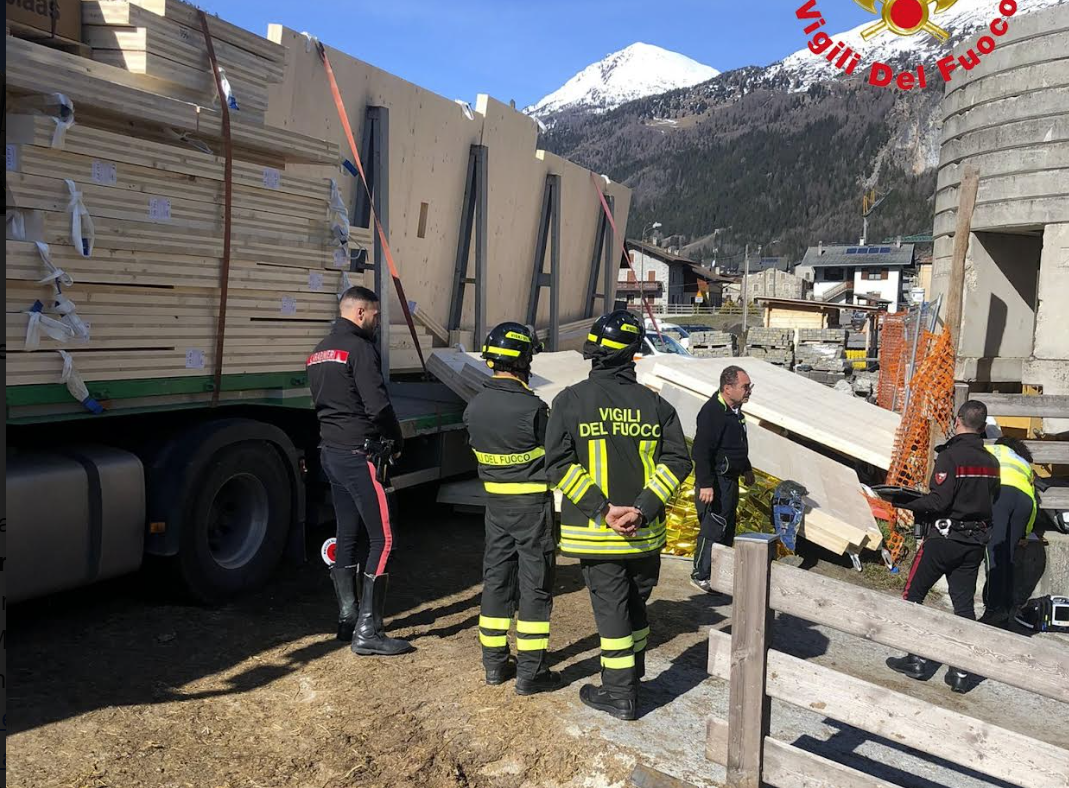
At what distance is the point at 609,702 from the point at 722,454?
2.60m

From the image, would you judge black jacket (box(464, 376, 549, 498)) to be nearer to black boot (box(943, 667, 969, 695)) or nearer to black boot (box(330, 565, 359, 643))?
black boot (box(330, 565, 359, 643))

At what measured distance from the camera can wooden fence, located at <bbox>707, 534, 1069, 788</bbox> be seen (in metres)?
2.99

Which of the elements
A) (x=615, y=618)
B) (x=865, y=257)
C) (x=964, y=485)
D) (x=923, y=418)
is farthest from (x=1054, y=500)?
(x=865, y=257)

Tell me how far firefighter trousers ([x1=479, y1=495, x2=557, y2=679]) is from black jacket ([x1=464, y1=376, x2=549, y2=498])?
0.25ft

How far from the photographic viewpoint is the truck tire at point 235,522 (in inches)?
210

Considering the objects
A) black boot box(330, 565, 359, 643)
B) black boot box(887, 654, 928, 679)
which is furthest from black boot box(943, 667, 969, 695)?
black boot box(330, 565, 359, 643)

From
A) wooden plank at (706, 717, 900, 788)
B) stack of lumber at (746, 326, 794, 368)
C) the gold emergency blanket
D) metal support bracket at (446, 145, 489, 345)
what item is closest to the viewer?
wooden plank at (706, 717, 900, 788)

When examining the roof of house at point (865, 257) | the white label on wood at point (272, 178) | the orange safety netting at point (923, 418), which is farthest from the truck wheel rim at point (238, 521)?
the roof of house at point (865, 257)

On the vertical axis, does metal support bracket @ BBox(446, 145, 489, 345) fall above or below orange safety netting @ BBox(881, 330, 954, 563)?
above

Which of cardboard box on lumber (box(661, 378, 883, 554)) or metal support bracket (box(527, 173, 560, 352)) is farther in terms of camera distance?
metal support bracket (box(527, 173, 560, 352))

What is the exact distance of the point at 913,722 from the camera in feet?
10.5

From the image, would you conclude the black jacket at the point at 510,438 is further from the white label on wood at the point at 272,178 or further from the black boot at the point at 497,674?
the white label on wood at the point at 272,178

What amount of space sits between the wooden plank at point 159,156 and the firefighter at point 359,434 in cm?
105

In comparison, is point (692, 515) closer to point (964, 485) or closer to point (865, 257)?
point (964, 485)
